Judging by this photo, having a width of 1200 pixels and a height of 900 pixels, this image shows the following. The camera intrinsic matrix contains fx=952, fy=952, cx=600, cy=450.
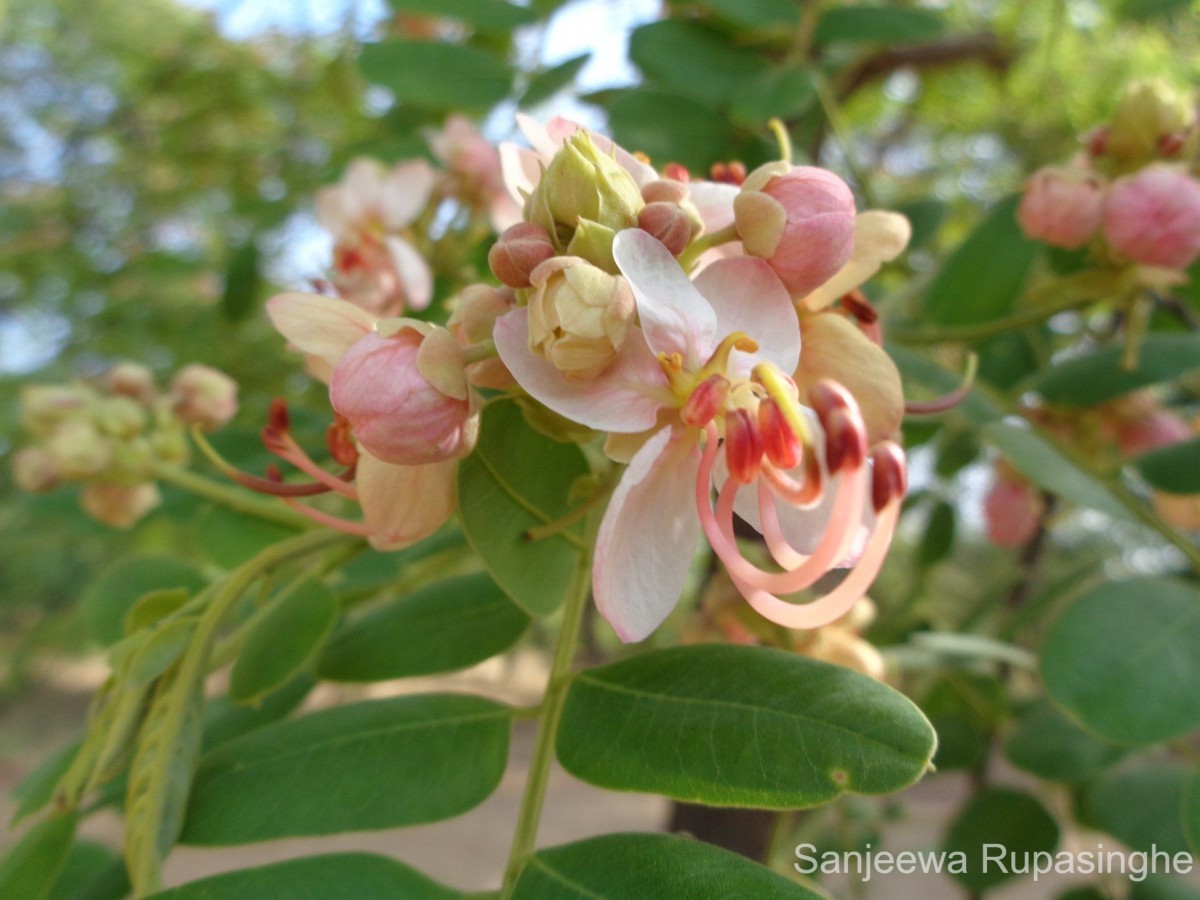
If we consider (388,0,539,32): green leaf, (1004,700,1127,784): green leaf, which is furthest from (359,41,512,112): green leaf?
(1004,700,1127,784): green leaf

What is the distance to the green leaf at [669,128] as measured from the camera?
88cm

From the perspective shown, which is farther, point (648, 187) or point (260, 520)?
point (260, 520)

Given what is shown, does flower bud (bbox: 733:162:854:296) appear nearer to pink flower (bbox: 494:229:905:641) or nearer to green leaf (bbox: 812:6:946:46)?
pink flower (bbox: 494:229:905:641)

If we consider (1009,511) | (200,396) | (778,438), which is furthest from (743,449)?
(1009,511)

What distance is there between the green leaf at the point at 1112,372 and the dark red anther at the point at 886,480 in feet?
2.12

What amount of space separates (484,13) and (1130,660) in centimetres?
94

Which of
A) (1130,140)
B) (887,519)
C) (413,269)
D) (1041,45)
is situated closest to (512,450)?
(887,519)

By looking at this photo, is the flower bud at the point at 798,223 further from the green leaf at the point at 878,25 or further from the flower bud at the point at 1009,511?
the flower bud at the point at 1009,511

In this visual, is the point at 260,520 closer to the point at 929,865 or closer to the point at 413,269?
the point at 413,269

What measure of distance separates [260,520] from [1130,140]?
0.82 m

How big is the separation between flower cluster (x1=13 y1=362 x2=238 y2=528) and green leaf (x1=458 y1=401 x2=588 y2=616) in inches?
19.5

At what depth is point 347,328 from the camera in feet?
1.62

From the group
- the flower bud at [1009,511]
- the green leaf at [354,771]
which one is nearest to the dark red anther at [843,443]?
the green leaf at [354,771]

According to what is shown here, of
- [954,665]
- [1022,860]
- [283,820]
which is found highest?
[283,820]
